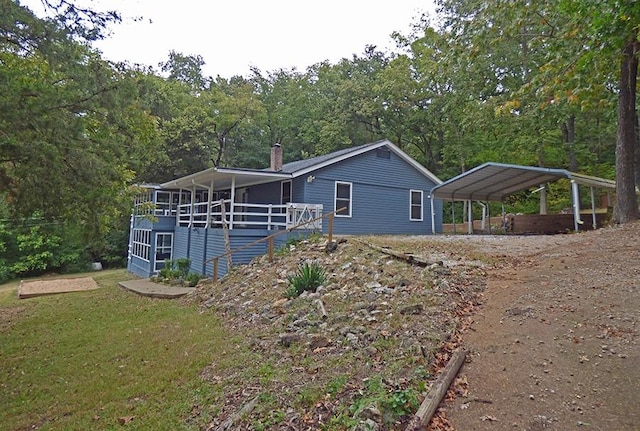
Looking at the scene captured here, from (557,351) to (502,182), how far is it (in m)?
13.3

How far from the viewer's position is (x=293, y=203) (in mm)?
14289

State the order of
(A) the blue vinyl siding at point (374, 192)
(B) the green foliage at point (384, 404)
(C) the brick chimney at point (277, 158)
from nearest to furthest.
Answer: (B) the green foliage at point (384, 404) → (A) the blue vinyl siding at point (374, 192) → (C) the brick chimney at point (277, 158)

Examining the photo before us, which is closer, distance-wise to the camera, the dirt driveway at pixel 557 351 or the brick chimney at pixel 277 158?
the dirt driveway at pixel 557 351

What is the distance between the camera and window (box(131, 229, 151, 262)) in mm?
17484

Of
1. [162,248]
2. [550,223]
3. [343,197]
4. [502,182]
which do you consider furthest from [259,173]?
[550,223]

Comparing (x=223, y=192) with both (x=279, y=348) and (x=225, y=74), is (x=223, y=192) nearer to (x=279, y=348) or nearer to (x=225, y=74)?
(x=279, y=348)

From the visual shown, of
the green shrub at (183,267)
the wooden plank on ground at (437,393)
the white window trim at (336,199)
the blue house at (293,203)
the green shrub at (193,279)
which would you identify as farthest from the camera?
the white window trim at (336,199)

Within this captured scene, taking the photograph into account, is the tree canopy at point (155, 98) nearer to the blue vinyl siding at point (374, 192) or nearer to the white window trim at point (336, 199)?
the blue vinyl siding at point (374, 192)

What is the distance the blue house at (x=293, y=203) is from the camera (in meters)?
13.0

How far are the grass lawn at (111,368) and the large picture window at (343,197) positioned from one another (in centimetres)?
752

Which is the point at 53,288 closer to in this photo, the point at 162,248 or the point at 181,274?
the point at 162,248

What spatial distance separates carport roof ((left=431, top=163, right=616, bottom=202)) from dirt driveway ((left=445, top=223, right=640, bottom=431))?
288 inches

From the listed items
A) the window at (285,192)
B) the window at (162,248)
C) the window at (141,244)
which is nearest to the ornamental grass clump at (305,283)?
the window at (285,192)

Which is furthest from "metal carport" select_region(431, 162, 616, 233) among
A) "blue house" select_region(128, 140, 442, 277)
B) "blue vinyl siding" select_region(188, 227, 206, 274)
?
"blue vinyl siding" select_region(188, 227, 206, 274)
